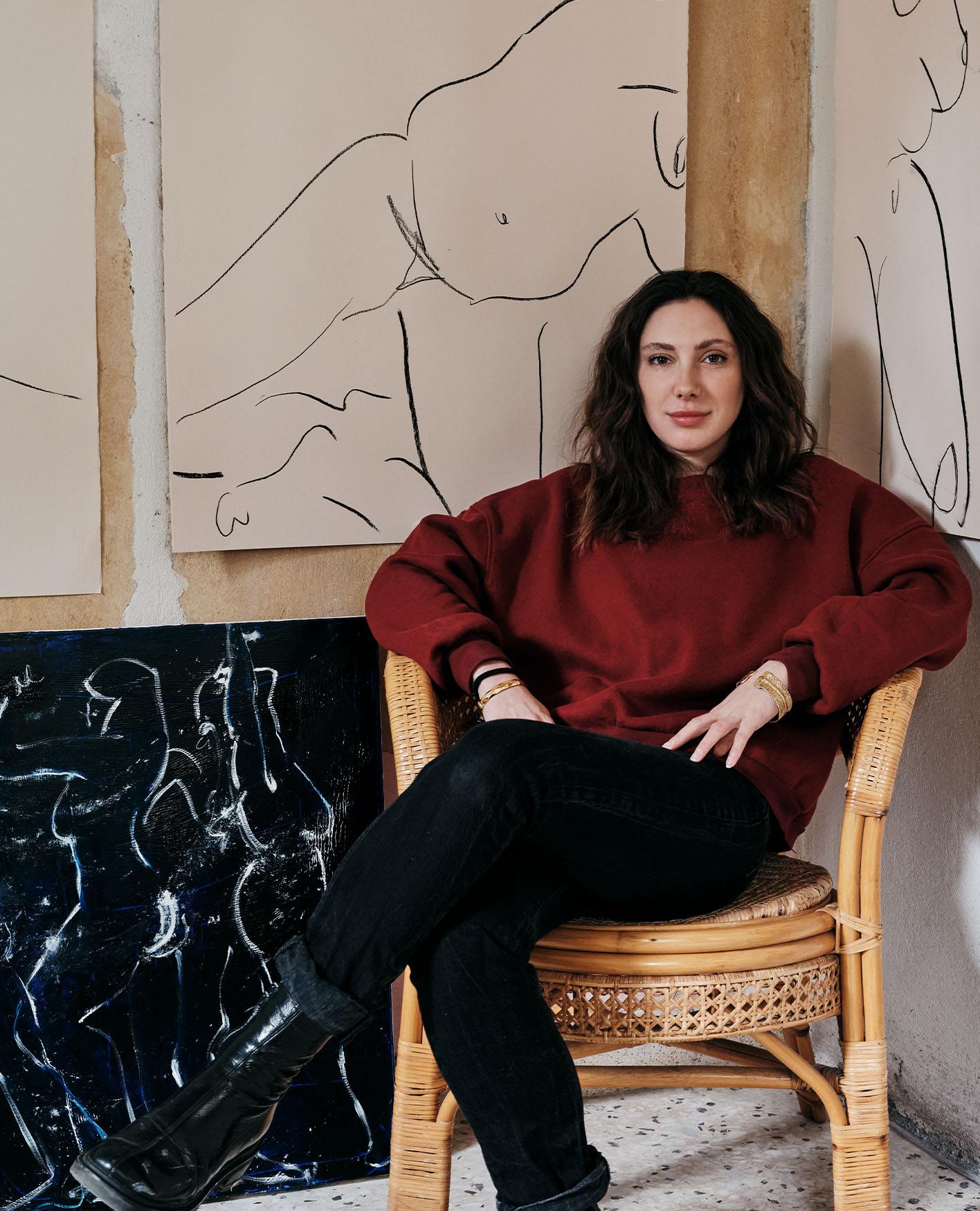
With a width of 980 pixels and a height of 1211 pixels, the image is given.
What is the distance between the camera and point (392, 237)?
5.82 feet

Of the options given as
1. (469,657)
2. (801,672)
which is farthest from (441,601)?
(801,672)

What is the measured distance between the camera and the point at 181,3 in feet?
5.42

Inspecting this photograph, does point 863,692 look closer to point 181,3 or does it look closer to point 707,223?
point 707,223

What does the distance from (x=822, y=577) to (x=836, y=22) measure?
3.24 feet

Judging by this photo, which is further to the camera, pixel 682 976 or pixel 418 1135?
pixel 418 1135

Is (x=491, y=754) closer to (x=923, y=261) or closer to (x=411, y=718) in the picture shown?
(x=411, y=718)

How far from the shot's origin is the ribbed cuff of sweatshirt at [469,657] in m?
1.55

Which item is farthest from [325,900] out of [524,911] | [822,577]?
[822,577]

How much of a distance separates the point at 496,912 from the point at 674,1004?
0.78ft

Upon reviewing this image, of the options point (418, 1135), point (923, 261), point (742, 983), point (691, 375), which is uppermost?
point (923, 261)

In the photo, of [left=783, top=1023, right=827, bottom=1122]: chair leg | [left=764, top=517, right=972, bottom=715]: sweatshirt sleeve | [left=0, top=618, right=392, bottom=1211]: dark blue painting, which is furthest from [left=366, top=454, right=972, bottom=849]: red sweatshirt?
[left=783, top=1023, right=827, bottom=1122]: chair leg

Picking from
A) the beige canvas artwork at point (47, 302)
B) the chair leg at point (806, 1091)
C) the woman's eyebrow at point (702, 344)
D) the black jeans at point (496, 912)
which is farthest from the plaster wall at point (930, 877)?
the beige canvas artwork at point (47, 302)

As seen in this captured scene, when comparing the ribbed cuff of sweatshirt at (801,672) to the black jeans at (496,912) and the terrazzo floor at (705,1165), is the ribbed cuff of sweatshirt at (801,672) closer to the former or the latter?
the black jeans at (496,912)

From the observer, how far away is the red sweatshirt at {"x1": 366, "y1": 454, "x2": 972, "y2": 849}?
1492mm
